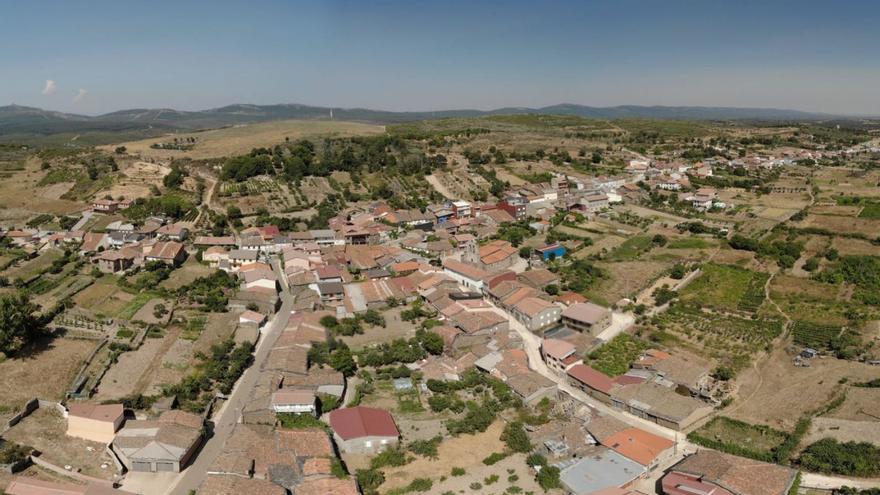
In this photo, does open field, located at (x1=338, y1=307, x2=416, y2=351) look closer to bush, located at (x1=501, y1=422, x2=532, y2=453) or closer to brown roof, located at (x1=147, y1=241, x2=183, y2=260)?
bush, located at (x1=501, y1=422, x2=532, y2=453)

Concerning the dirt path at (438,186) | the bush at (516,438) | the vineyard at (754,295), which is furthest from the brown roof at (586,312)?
the dirt path at (438,186)

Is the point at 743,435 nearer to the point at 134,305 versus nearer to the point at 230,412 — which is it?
the point at 230,412

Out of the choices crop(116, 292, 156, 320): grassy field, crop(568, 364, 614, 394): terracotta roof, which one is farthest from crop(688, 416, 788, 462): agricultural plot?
crop(116, 292, 156, 320): grassy field

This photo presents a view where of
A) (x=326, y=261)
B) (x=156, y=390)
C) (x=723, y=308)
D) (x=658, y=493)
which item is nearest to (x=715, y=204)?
(x=723, y=308)

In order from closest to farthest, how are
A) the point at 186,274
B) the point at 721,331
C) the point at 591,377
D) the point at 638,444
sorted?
the point at 638,444 → the point at 591,377 → the point at 721,331 → the point at 186,274

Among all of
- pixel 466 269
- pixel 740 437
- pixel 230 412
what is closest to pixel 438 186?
pixel 466 269

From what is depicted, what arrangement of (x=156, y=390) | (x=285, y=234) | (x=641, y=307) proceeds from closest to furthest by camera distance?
1. (x=156, y=390)
2. (x=641, y=307)
3. (x=285, y=234)

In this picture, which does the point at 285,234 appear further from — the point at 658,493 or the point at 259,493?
the point at 658,493
